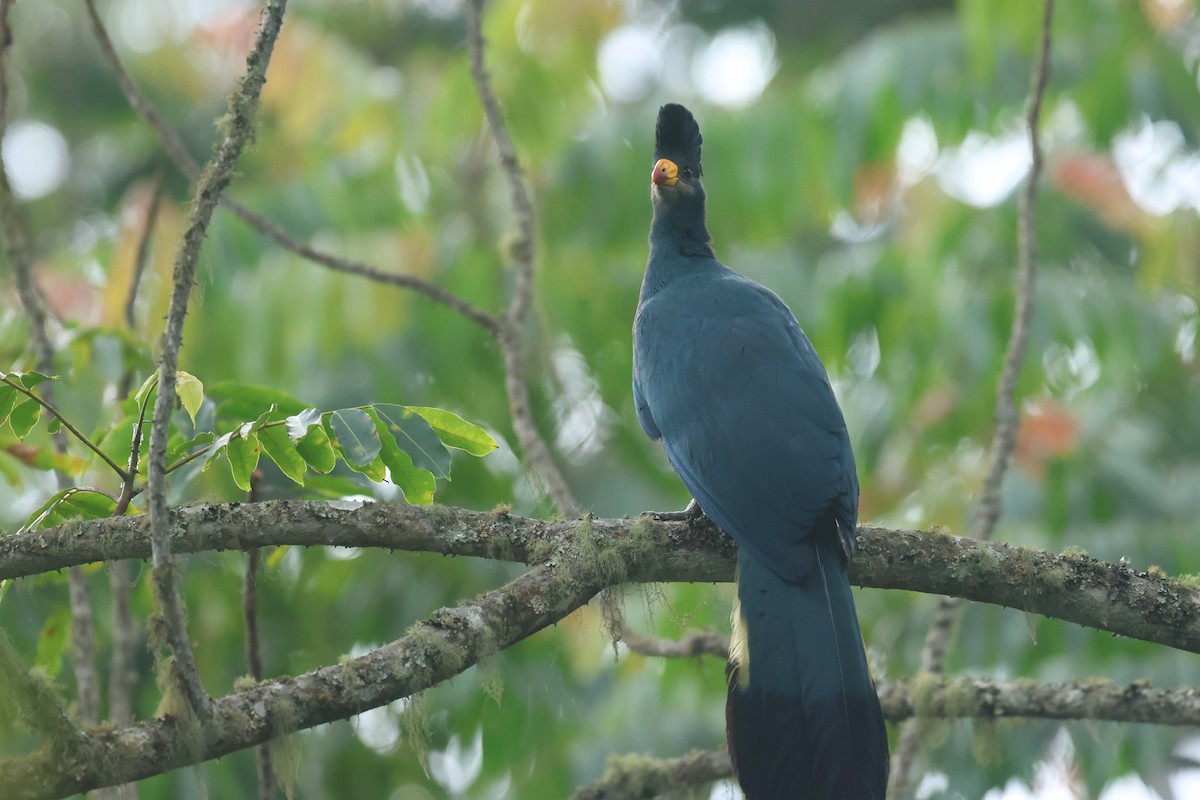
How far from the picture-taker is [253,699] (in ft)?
8.09

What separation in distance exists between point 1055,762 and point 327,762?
12.2ft

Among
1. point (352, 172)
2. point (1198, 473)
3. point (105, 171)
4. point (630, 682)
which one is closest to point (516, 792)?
point (630, 682)

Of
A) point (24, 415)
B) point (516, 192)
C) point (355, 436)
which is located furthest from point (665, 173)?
point (24, 415)

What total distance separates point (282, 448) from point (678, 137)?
7.94 ft

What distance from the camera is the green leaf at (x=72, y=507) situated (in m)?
2.95

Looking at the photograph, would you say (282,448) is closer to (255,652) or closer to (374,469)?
(374,469)

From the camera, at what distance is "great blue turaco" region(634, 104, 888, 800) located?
9.62 ft

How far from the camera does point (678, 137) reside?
465 cm

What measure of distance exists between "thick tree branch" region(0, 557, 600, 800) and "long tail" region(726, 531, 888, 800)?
0.48 meters

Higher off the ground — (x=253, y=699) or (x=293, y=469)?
(x=293, y=469)

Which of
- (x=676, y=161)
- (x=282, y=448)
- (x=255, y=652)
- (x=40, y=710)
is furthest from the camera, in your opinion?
(x=676, y=161)

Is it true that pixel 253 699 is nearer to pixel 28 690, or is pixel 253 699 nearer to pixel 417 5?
pixel 28 690

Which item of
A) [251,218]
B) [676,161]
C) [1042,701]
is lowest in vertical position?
[1042,701]

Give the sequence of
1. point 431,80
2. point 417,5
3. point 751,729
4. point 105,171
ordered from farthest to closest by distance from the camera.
→ point 417,5, point 105,171, point 431,80, point 751,729
